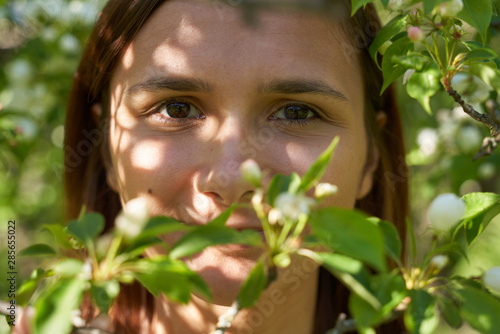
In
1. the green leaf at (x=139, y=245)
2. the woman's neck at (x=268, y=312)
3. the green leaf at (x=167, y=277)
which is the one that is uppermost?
the green leaf at (x=167, y=277)

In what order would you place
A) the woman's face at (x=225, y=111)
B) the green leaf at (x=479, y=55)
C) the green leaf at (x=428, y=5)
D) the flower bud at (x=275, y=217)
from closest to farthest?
the flower bud at (x=275, y=217) → the green leaf at (x=428, y=5) → the green leaf at (x=479, y=55) → the woman's face at (x=225, y=111)

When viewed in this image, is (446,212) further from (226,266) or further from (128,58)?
(128,58)

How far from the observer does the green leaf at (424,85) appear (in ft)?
3.58

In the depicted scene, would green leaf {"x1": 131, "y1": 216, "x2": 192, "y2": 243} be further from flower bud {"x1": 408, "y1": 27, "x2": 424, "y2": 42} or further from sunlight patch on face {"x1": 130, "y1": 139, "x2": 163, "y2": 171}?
flower bud {"x1": 408, "y1": 27, "x2": 424, "y2": 42}

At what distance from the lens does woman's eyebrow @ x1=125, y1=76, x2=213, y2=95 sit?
50.6 inches

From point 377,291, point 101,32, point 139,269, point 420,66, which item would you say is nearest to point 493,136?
point 420,66

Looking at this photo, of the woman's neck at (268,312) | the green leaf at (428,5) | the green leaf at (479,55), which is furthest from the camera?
the woman's neck at (268,312)

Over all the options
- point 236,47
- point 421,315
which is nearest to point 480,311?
point 421,315

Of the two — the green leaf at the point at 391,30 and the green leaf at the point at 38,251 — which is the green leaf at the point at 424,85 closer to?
the green leaf at the point at 391,30

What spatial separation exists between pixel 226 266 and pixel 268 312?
0.34m

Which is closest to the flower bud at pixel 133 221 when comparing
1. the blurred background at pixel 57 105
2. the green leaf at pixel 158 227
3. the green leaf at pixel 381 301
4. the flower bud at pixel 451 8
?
the green leaf at pixel 158 227

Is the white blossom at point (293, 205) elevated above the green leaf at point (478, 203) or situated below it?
above

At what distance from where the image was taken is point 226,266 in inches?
50.7

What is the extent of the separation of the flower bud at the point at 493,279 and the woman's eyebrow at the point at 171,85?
670 millimetres
